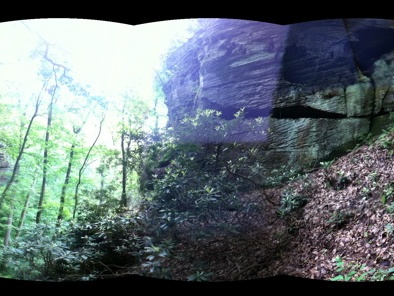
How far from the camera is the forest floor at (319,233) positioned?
477cm

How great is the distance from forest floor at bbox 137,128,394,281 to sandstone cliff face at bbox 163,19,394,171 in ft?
2.06

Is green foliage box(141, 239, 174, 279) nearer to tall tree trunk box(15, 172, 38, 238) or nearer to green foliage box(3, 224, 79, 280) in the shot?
green foliage box(3, 224, 79, 280)

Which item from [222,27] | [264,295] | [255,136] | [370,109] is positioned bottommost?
[264,295]

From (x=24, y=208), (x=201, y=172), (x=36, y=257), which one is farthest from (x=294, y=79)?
(x=36, y=257)

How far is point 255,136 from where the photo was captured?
21.2 ft

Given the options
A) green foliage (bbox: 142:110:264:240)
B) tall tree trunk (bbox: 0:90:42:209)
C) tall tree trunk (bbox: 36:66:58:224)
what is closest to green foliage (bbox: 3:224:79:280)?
tall tree trunk (bbox: 36:66:58:224)

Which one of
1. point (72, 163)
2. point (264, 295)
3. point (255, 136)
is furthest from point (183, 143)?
point (264, 295)

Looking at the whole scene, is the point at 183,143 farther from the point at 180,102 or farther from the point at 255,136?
the point at 255,136

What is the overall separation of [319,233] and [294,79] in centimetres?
337

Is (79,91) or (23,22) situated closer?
(23,22)

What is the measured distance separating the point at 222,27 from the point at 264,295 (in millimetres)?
5710

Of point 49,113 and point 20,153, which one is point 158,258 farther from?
point 49,113

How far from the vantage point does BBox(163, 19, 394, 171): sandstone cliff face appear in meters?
6.25

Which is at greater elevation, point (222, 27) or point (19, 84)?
point (222, 27)
